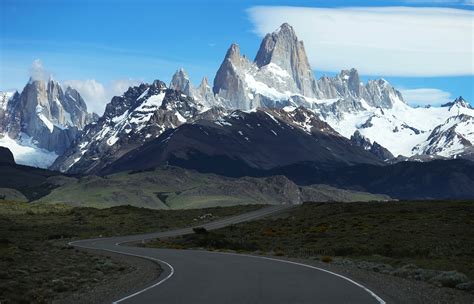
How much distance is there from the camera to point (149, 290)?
2767 centimetres

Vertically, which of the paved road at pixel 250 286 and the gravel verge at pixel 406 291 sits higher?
the paved road at pixel 250 286

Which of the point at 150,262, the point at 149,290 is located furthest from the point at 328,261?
the point at 149,290

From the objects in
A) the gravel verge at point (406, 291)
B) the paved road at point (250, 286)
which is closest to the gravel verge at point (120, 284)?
the paved road at point (250, 286)

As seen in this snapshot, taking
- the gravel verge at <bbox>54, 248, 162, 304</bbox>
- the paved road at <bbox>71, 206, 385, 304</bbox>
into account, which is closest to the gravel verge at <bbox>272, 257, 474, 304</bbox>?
the paved road at <bbox>71, 206, 385, 304</bbox>

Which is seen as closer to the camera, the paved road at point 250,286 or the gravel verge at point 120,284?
the paved road at point 250,286

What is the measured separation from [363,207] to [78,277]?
74.5m

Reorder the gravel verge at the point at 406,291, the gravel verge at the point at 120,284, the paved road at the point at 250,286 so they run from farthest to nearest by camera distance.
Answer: the gravel verge at the point at 120,284 → the gravel verge at the point at 406,291 → the paved road at the point at 250,286

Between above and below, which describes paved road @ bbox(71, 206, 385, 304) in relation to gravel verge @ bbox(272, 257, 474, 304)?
above

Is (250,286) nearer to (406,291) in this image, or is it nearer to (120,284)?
(406,291)

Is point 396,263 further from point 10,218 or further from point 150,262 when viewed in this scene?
point 10,218

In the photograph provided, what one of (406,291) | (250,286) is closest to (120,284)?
(250,286)

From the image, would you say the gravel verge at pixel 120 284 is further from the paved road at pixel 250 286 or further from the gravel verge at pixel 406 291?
the gravel verge at pixel 406 291

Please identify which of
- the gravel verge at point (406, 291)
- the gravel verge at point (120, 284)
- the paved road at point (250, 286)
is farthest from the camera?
the gravel verge at point (120, 284)

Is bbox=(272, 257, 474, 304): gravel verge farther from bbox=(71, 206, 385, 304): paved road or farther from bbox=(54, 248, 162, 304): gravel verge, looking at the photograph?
bbox=(54, 248, 162, 304): gravel verge
